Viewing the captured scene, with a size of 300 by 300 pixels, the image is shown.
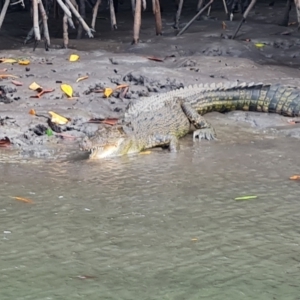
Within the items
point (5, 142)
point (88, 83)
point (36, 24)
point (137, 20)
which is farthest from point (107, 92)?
point (137, 20)

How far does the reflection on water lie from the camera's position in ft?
9.48

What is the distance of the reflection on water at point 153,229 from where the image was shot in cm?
289

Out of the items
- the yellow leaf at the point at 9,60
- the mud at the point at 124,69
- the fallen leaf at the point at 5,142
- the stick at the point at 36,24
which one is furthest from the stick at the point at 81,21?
the fallen leaf at the point at 5,142

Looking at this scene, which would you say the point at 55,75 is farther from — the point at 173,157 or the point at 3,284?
the point at 3,284

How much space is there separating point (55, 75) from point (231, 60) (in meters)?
2.19

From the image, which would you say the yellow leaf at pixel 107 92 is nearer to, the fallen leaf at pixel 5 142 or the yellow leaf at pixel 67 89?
the yellow leaf at pixel 67 89

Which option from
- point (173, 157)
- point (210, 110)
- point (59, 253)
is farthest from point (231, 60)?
point (59, 253)

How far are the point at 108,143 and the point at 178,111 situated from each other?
1189 mm

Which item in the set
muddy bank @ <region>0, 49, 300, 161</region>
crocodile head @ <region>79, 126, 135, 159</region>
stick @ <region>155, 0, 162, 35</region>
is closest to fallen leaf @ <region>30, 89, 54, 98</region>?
muddy bank @ <region>0, 49, 300, 161</region>

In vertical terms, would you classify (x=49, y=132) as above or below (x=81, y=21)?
below

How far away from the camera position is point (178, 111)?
634 cm

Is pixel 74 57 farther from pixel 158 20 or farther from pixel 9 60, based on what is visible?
pixel 158 20

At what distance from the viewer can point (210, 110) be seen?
6.84 m

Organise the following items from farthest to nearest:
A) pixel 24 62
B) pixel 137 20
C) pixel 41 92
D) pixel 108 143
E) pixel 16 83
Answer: pixel 137 20
pixel 24 62
pixel 16 83
pixel 41 92
pixel 108 143
